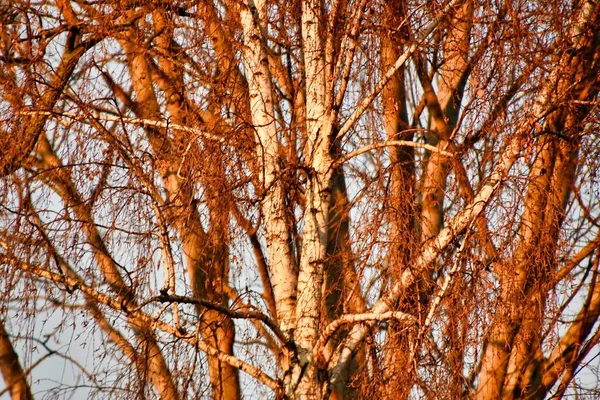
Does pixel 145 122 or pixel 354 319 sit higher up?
pixel 145 122

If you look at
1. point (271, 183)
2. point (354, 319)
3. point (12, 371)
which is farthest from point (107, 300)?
point (12, 371)

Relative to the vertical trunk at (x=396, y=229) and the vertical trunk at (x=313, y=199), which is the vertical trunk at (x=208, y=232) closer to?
the vertical trunk at (x=313, y=199)

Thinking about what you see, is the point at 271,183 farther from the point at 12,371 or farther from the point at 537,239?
the point at 12,371

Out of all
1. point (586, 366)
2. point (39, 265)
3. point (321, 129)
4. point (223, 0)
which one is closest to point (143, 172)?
point (39, 265)

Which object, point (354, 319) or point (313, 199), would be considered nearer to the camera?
point (354, 319)

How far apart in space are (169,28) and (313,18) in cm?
97

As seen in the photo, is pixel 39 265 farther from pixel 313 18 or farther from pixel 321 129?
pixel 313 18

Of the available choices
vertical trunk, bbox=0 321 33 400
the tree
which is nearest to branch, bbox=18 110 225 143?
the tree

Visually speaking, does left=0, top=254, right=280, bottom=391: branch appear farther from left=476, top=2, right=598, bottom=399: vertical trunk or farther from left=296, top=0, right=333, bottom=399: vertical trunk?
left=476, top=2, right=598, bottom=399: vertical trunk

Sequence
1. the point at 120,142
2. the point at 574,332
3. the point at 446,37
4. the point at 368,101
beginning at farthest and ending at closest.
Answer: the point at 574,332 → the point at 446,37 → the point at 368,101 → the point at 120,142

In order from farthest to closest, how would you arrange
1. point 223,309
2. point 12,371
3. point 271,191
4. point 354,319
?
point 12,371, point 271,191, point 354,319, point 223,309

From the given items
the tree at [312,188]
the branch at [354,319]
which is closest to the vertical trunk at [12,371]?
the tree at [312,188]

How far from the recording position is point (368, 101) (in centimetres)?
559

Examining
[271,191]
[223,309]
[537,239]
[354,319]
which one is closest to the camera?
[223,309]
